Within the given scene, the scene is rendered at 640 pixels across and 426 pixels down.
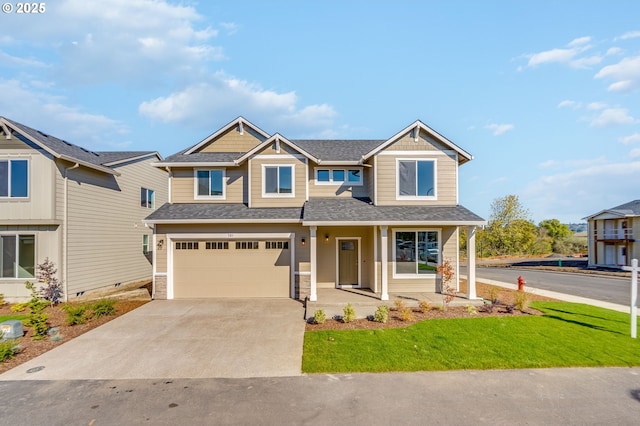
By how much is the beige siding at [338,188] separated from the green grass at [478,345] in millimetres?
7017

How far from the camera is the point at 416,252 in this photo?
13.4 m

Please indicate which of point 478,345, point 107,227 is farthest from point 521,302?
point 107,227

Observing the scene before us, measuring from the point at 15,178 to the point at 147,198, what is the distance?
22.7 ft

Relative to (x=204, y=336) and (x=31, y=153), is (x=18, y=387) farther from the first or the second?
(x=31, y=153)

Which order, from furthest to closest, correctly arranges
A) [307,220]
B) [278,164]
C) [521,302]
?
[278,164] → [307,220] → [521,302]

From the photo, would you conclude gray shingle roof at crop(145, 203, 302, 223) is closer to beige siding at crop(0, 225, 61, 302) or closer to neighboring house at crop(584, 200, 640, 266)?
beige siding at crop(0, 225, 61, 302)

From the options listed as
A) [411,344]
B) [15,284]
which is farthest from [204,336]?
[15,284]

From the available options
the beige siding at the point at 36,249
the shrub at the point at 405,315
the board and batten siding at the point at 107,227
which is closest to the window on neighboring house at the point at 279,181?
the shrub at the point at 405,315

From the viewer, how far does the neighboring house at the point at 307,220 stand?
12.9 m

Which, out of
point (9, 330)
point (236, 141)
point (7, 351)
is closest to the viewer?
point (7, 351)

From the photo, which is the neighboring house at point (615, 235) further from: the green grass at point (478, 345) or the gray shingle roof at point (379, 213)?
the green grass at point (478, 345)

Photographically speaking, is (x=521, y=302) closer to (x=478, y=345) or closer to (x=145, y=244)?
(x=478, y=345)

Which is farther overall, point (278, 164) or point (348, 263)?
point (348, 263)

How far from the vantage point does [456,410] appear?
16.8ft
